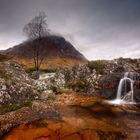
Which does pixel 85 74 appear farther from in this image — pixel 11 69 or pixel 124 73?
pixel 11 69

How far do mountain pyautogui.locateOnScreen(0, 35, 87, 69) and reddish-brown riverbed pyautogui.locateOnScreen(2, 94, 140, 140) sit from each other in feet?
261

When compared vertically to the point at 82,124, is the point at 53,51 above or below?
above

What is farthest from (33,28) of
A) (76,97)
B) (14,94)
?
(14,94)

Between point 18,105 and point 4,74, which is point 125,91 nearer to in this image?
point 18,105

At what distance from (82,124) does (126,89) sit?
12201 millimetres

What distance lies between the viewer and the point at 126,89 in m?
26.2

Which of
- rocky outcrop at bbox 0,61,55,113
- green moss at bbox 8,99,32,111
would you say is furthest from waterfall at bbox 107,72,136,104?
green moss at bbox 8,99,32,111

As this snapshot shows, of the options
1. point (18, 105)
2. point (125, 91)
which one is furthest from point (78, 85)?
point (18, 105)

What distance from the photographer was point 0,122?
1533 cm

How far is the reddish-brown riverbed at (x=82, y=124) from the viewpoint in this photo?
1337 centimetres

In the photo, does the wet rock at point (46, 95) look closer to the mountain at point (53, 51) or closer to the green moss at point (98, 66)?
the green moss at point (98, 66)

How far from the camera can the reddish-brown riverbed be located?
43.9 feet

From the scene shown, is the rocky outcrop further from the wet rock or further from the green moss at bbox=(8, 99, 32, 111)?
the green moss at bbox=(8, 99, 32, 111)

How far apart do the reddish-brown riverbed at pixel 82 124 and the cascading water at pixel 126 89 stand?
3.51 m
